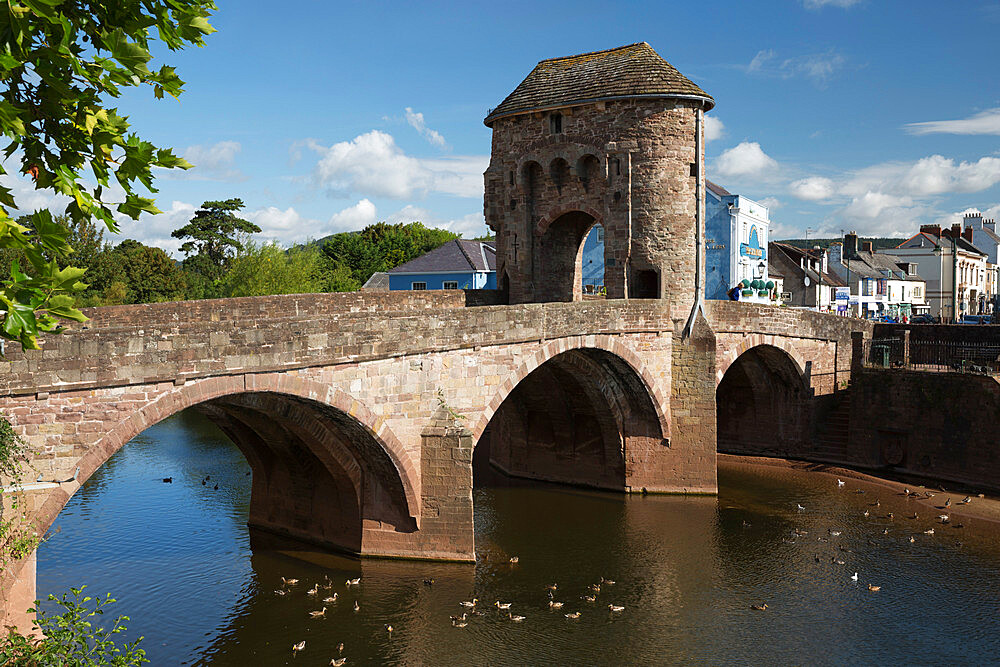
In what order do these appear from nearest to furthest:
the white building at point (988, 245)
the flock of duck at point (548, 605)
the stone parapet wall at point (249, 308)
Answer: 1. the flock of duck at point (548, 605)
2. the stone parapet wall at point (249, 308)
3. the white building at point (988, 245)

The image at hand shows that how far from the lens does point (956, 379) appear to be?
2539 centimetres

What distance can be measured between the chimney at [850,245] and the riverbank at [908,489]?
41127 millimetres

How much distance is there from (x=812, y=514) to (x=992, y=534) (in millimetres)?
3887

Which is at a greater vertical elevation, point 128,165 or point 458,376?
point 128,165

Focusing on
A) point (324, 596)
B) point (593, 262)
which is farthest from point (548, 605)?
point (593, 262)

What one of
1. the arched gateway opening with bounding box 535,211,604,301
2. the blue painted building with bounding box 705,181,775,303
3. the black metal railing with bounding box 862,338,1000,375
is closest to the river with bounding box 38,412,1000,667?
the black metal railing with bounding box 862,338,1000,375

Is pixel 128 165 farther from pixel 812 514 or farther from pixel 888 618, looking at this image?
pixel 812 514

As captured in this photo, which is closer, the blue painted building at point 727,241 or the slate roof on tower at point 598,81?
the slate roof on tower at point 598,81

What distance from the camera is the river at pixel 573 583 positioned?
552 inches

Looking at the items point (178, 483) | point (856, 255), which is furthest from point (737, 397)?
point (856, 255)

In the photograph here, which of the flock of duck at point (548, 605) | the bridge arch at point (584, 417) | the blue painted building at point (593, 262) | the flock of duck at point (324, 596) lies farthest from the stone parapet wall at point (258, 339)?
the blue painted building at point (593, 262)

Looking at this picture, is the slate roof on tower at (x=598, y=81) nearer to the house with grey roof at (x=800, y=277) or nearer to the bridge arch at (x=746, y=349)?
the bridge arch at (x=746, y=349)

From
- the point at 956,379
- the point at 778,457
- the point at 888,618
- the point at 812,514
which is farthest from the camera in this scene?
the point at 778,457

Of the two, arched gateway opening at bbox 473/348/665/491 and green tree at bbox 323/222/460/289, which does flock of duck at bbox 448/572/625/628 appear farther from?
green tree at bbox 323/222/460/289
